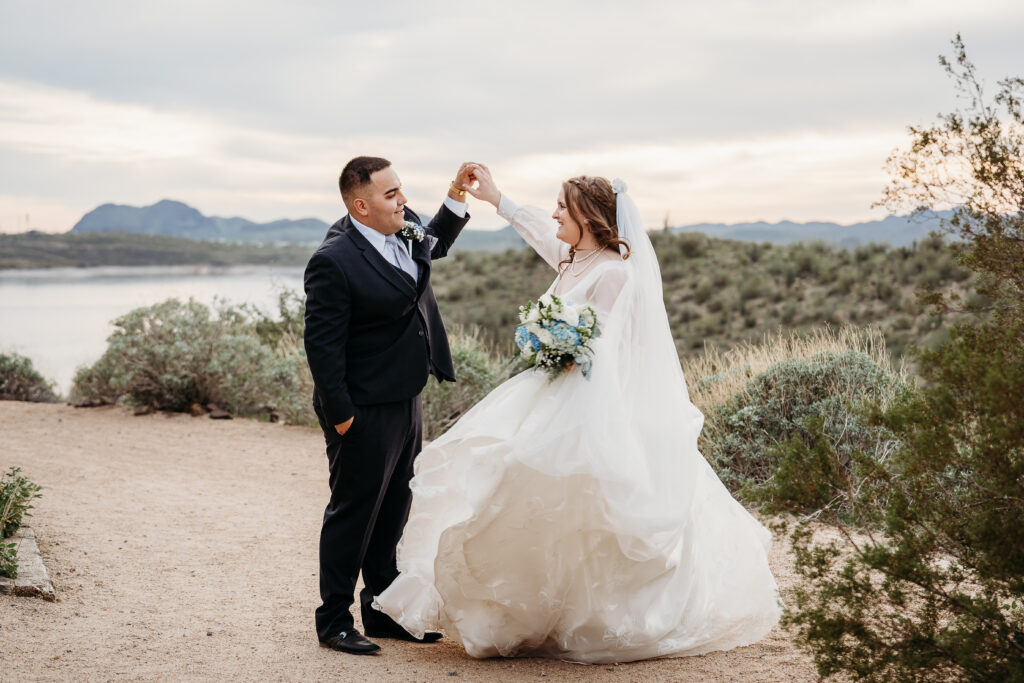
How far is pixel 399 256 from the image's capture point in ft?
16.7

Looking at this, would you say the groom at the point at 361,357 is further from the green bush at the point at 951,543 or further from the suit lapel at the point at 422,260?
the green bush at the point at 951,543

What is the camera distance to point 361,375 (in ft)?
15.9

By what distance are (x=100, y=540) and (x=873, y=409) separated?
5756 millimetres

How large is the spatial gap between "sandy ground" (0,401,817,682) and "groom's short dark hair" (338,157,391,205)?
2.42m

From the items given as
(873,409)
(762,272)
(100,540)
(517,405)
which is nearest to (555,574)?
(517,405)

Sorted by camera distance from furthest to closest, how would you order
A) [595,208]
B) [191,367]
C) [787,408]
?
[191,367] → [787,408] → [595,208]

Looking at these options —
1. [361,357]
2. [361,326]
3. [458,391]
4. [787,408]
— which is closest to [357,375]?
[361,357]

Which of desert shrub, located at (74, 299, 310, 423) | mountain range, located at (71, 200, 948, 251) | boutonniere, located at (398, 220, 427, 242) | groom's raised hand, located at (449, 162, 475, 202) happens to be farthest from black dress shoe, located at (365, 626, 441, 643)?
mountain range, located at (71, 200, 948, 251)

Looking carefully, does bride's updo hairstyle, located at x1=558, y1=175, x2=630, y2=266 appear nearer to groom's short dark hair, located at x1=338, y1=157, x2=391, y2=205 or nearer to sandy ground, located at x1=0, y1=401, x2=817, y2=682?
groom's short dark hair, located at x1=338, y1=157, x2=391, y2=205

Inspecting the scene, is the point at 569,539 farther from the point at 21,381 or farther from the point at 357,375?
the point at 21,381

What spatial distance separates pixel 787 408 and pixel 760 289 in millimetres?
19949

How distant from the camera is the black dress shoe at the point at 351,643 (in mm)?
4852

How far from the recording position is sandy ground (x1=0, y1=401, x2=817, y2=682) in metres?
4.57

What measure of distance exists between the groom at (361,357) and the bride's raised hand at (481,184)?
0.61 meters
